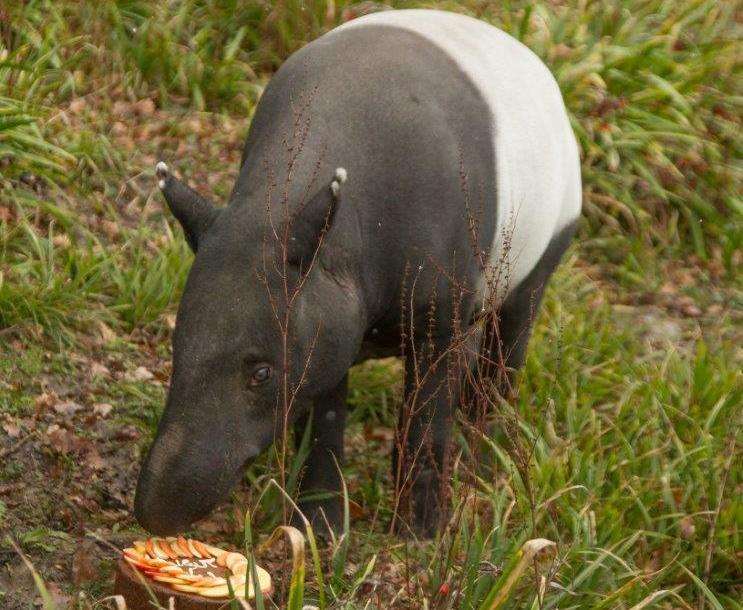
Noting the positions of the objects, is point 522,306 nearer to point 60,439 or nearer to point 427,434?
point 427,434

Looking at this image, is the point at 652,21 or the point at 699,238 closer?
the point at 699,238

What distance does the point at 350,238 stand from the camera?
3982 mm

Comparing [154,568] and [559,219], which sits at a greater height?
[559,219]

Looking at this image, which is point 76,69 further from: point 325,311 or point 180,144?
point 325,311

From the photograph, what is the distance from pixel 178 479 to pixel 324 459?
120cm

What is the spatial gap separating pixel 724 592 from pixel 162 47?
14.6 feet

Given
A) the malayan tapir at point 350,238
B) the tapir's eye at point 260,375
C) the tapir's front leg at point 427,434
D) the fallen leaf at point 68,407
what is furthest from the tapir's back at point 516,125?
the fallen leaf at point 68,407

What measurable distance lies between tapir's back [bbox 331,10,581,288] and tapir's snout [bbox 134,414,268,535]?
53.3 inches

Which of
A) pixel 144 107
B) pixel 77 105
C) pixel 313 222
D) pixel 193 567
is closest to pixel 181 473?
pixel 193 567

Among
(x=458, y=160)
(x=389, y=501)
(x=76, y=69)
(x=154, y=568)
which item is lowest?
(x=389, y=501)

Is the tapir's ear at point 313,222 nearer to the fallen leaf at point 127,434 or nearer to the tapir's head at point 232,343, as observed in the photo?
the tapir's head at point 232,343

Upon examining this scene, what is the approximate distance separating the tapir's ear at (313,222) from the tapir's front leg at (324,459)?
100 centimetres

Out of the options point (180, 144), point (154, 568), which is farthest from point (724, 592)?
point (180, 144)

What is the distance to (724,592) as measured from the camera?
4.55 meters
